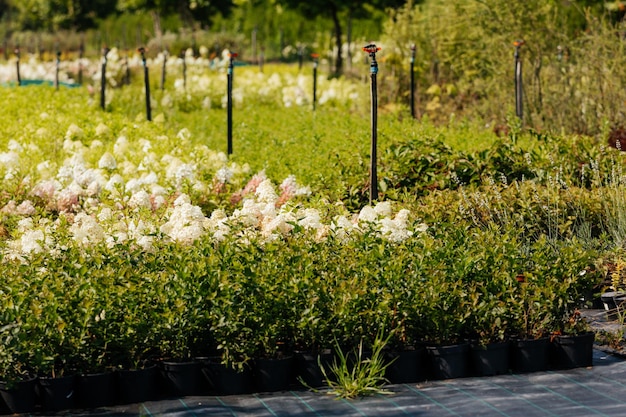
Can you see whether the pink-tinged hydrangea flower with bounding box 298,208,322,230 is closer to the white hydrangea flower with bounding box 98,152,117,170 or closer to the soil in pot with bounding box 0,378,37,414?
the soil in pot with bounding box 0,378,37,414

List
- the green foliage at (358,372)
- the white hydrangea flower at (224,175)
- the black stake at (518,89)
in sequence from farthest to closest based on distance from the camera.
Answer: the black stake at (518,89) < the white hydrangea flower at (224,175) < the green foliage at (358,372)

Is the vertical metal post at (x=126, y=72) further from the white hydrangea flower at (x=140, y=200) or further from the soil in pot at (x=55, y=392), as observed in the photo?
the soil in pot at (x=55, y=392)

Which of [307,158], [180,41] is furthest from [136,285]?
[180,41]

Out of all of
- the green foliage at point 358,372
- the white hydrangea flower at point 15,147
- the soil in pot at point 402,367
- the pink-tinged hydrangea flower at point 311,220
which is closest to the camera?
the green foliage at point 358,372

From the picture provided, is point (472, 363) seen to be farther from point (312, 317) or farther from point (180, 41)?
→ point (180, 41)

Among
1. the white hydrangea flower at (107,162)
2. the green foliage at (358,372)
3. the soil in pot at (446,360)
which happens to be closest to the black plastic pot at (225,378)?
the green foliage at (358,372)

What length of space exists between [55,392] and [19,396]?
16 centimetres

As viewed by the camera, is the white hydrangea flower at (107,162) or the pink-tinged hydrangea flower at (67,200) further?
the white hydrangea flower at (107,162)

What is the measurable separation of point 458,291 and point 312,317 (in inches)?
31.2

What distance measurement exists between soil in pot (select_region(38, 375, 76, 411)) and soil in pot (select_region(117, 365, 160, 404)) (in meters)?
0.24

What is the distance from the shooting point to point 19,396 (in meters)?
4.94

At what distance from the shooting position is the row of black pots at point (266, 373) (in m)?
5.02

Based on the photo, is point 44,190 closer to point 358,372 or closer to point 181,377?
point 181,377

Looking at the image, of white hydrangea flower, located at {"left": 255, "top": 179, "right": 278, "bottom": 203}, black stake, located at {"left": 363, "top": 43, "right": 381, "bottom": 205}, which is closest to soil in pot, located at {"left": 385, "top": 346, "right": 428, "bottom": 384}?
white hydrangea flower, located at {"left": 255, "top": 179, "right": 278, "bottom": 203}
